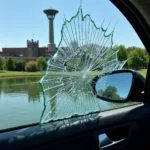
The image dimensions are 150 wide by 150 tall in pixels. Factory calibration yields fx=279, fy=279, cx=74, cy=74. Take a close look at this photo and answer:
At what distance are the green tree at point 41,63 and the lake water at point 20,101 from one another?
66mm

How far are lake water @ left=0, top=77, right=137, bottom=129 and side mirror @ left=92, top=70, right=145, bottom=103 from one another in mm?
487

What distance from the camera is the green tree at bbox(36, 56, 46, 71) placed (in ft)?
5.16

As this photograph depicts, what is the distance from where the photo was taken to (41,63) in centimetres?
162

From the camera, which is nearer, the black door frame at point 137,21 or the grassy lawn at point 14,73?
the grassy lawn at point 14,73

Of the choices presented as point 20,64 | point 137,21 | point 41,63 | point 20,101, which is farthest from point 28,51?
point 137,21

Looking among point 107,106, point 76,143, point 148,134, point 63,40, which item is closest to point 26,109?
point 76,143

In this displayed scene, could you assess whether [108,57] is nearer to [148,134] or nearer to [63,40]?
[63,40]

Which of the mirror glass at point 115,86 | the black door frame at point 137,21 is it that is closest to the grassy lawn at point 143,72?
the black door frame at point 137,21

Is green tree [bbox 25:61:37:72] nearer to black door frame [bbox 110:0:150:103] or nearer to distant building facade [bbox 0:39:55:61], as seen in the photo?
distant building facade [bbox 0:39:55:61]

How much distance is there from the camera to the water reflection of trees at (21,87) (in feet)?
5.59

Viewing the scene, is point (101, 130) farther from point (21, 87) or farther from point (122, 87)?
point (21, 87)

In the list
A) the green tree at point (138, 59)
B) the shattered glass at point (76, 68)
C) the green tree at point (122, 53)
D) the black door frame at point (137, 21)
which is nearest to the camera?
the shattered glass at point (76, 68)

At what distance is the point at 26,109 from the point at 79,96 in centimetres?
34

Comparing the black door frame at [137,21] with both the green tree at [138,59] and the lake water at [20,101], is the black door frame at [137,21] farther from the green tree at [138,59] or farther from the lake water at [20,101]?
the lake water at [20,101]
